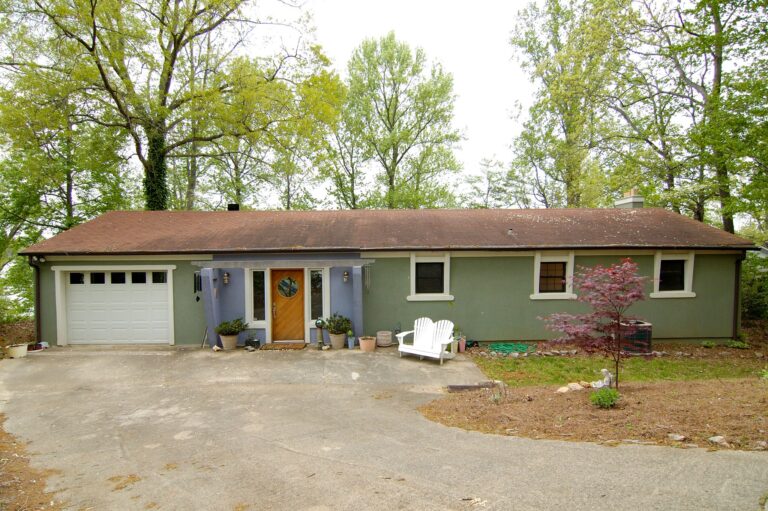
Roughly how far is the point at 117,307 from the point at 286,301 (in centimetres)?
469

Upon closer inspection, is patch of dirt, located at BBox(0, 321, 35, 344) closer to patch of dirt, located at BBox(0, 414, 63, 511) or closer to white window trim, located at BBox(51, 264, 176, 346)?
white window trim, located at BBox(51, 264, 176, 346)

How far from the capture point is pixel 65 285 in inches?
416

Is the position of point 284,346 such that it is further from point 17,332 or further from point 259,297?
point 17,332

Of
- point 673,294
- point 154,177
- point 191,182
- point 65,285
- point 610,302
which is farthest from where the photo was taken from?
point 191,182

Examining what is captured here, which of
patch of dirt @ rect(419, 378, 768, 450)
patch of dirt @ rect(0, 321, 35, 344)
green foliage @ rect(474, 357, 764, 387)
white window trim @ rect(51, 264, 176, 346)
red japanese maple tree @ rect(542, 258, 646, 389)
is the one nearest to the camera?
patch of dirt @ rect(419, 378, 768, 450)

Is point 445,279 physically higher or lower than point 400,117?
lower

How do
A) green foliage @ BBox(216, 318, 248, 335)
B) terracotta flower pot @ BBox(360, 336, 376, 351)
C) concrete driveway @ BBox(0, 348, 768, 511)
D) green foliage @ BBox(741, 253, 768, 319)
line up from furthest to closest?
green foliage @ BBox(741, 253, 768, 319) → green foliage @ BBox(216, 318, 248, 335) → terracotta flower pot @ BBox(360, 336, 376, 351) → concrete driveway @ BBox(0, 348, 768, 511)

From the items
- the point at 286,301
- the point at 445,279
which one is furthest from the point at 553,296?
the point at 286,301

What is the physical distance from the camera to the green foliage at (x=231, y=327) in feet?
33.5

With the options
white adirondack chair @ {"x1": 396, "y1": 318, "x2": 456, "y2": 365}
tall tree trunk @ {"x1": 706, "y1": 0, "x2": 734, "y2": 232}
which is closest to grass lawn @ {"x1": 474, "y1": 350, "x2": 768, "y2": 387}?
white adirondack chair @ {"x1": 396, "y1": 318, "x2": 456, "y2": 365}

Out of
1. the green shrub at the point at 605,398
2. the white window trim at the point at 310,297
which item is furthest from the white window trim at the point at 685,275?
the white window trim at the point at 310,297

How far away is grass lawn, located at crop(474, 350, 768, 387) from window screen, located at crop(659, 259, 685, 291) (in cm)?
209

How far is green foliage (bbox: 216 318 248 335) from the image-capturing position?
10.2m

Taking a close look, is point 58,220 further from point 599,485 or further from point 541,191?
point 541,191
